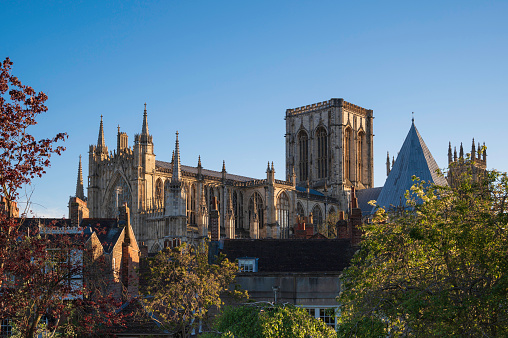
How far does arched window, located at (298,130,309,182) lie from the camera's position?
4456 inches

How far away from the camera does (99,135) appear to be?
79.6m

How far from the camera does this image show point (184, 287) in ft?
94.6

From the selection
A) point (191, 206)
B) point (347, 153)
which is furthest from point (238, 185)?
point (347, 153)

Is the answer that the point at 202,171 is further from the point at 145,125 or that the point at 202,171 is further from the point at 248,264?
the point at 248,264

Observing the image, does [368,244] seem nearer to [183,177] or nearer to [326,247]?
[326,247]

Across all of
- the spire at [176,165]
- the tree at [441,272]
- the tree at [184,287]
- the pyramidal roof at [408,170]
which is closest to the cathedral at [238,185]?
the spire at [176,165]

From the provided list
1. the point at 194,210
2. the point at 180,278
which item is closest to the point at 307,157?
the point at 194,210

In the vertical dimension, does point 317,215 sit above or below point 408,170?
below

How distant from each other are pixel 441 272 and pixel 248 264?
57.3 ft

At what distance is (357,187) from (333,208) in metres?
8.48

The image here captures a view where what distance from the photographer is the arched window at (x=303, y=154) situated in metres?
113

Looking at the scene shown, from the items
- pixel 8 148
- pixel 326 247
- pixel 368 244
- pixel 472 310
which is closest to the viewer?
pixel 8 148

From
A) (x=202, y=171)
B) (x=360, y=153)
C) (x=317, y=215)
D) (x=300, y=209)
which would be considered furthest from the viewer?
(x=360, y=153)

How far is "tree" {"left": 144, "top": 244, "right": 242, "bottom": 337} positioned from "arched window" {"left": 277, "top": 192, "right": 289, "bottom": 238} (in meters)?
55.8
